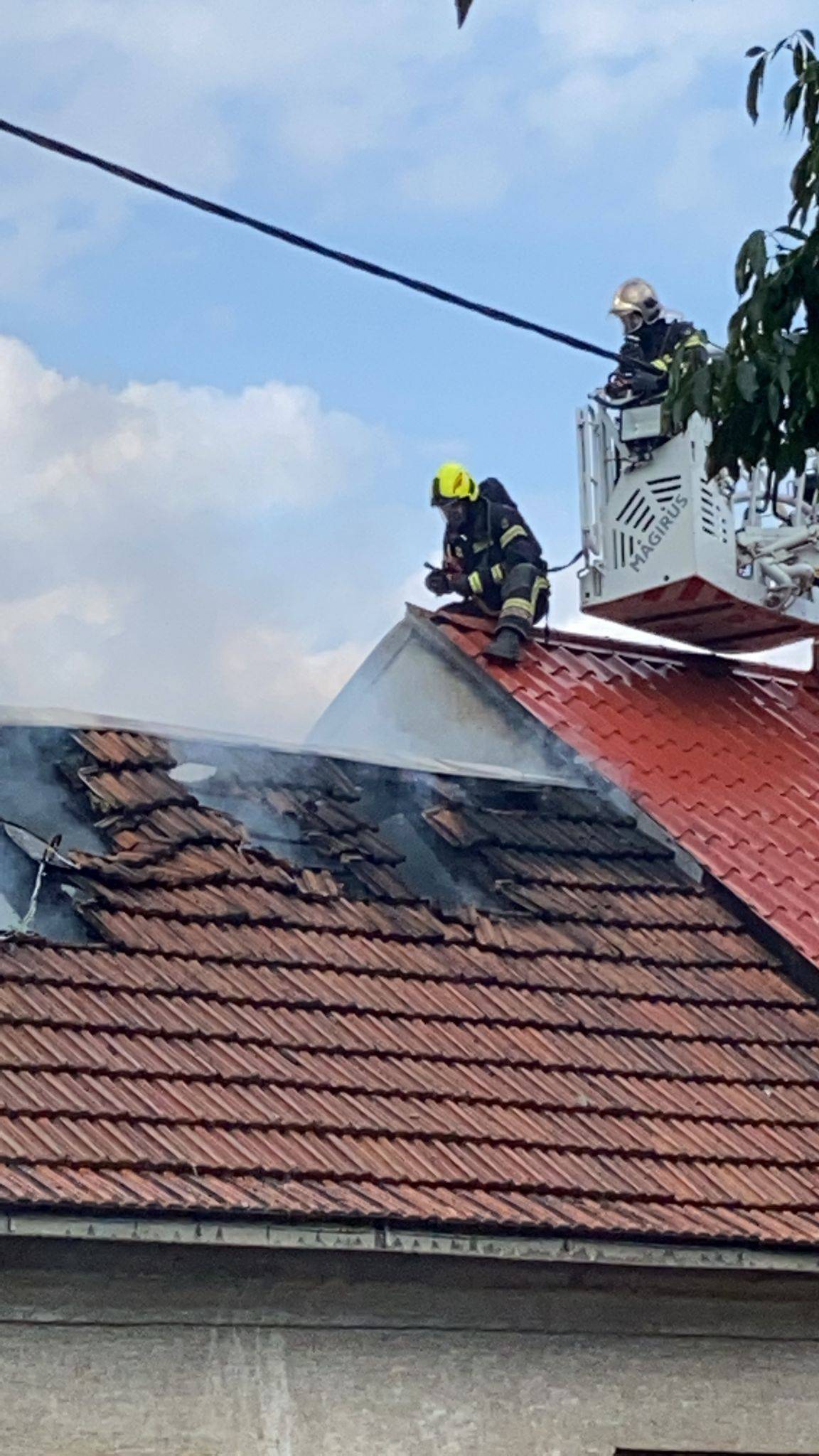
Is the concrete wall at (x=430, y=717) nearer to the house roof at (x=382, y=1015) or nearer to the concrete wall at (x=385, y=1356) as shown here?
the house roof at (x=382, y=1015)

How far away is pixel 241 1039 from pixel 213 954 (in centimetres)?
56

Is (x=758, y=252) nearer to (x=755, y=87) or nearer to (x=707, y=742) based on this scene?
(x=755, y=87)

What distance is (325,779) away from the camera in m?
11.0

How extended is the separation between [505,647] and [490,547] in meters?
0.81

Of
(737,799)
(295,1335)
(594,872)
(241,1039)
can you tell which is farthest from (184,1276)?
(737,799)

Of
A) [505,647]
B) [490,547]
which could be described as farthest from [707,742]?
[490,547]

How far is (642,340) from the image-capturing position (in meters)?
13.5

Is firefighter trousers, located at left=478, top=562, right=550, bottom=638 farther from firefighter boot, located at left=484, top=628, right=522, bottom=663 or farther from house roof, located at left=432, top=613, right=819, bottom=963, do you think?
house roof, located at left=432, top=613, right=819, bottom=963

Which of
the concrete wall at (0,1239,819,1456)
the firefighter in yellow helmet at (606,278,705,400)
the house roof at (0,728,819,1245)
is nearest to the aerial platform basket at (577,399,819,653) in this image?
the firefighter in yellow helmet at (606,278,705,400)

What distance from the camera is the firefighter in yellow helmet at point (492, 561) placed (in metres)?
12.8

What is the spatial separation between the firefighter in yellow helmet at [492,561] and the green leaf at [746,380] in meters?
5.76

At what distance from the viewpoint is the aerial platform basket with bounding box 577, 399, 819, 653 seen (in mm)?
13250

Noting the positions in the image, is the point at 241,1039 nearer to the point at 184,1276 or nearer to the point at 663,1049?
the point at 184,1276

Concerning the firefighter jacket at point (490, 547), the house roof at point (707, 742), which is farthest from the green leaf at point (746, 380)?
the firefighter jacket at point (490, 547)
